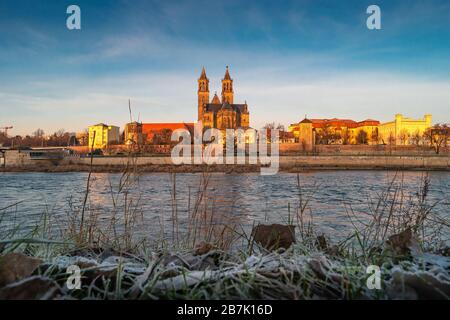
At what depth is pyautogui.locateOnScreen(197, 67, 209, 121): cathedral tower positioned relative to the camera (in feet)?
321

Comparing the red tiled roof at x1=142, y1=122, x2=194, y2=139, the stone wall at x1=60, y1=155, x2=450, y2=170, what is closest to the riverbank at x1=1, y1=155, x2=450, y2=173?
the stone wall at x1=60, y1=155, x2=450, y2=170

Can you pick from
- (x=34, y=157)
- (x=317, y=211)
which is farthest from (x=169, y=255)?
(x=34, y=157)

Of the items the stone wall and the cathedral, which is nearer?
the stone wall

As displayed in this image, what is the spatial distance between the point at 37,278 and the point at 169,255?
2.26ft

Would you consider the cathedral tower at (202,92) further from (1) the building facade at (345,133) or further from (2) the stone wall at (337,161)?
(2) the stone wall at (337,161)

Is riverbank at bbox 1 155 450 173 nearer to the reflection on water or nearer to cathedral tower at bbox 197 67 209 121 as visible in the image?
the reflection on water

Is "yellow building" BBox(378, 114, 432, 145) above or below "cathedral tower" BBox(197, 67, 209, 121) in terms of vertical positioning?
below

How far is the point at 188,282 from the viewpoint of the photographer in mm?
1369

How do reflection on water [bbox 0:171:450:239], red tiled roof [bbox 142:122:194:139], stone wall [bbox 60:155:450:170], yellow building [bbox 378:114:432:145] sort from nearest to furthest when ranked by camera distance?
reflection on water [bbox 0:171:450:239] < stone wall [bbox 60:155:450:170] < yellow building [bbox 378:114:432:145] < red tiled roof [bbox 142:122:194:139]

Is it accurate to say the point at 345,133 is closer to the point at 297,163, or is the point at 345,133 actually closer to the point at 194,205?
the point at 297,163

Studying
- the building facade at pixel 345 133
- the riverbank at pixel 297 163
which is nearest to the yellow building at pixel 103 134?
the riverbank at pixel 297 163

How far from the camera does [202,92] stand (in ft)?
323

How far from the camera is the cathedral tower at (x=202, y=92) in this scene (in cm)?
9797

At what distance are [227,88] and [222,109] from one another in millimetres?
10973
